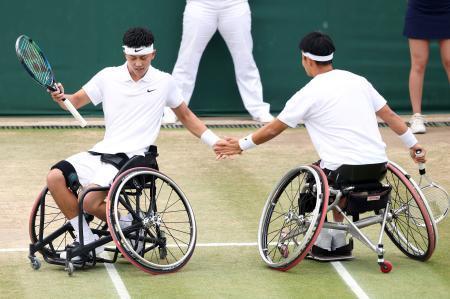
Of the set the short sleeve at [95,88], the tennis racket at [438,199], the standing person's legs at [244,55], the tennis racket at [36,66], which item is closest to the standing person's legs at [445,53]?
the standing person's legs at [244,55]

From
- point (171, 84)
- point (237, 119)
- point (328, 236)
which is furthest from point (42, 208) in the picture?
point (237, 119)

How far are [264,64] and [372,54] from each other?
1.16 meters

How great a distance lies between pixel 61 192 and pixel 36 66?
2.99 ft

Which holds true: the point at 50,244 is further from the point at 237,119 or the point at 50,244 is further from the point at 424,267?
the point at 237,119

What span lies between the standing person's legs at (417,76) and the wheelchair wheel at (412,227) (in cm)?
358

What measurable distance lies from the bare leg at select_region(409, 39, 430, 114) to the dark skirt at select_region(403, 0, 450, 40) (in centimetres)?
11

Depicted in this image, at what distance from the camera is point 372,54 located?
1334cm

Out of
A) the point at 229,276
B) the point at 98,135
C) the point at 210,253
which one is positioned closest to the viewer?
the point at 229,276

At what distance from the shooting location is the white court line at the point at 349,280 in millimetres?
7344

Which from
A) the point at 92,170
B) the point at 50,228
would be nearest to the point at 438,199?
the point at 92,170

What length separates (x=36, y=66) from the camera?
8094 mm

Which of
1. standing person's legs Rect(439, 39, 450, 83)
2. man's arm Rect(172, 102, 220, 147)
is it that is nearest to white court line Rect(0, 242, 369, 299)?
man's arm Rect(172, 102, 220, 147)

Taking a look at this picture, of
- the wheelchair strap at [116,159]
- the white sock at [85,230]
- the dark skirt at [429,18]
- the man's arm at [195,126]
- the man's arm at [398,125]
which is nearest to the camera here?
the white sock at [85,230]

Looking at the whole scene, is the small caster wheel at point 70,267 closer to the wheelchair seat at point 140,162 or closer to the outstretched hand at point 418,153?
the wheelchair seat at point 140,162
